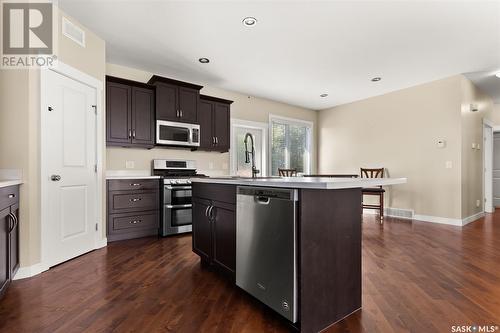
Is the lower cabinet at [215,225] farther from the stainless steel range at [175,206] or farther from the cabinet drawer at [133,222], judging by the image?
the cabinet drawer at [133,222]

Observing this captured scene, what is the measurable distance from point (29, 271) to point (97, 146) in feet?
4.87

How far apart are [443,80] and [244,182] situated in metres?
4.80

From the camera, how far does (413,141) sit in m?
5.00

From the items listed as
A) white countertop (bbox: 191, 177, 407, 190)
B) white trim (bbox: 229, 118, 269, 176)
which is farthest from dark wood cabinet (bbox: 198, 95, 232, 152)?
white countertop (bbox: 191, 177, 407, 190)

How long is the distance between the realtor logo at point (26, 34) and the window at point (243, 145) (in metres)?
3.31

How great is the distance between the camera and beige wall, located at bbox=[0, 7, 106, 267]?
232cm

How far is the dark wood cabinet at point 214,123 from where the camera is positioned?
14.8 feet

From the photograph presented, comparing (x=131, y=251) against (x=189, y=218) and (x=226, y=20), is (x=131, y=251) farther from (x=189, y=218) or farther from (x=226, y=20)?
(x=226, y=20)

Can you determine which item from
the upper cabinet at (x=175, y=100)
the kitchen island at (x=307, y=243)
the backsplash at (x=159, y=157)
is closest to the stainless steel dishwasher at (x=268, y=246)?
the kitchen island at (x=307, y=243)

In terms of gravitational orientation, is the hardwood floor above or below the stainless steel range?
below

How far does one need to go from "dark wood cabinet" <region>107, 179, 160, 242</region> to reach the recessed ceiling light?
8.16 ft

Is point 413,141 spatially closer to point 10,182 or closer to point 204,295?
point 204,295

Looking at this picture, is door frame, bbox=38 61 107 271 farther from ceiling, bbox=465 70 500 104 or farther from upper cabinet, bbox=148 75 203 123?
ceiling, bbox=465 70 500 104

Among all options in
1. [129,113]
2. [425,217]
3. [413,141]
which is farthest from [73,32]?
[425,217]
